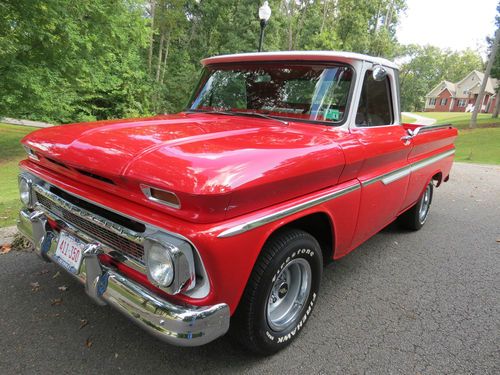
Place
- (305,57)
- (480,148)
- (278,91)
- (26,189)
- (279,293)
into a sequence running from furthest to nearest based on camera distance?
(480,148), (278,91), (305,57), (26,189), (279,293)

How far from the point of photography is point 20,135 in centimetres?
1424

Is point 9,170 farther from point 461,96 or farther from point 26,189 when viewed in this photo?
point 461,96

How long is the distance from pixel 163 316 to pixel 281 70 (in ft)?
7.03

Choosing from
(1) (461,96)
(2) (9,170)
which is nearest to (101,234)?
(2) (9,170)

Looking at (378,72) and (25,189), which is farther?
(378,72)

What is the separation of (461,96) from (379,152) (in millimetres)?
78996

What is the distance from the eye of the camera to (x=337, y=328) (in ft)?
8.46

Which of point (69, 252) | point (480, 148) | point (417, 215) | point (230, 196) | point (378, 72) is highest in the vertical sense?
point (378, 72)

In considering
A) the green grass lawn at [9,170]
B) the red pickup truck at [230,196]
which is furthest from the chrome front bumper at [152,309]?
the green grass lawn at [9,170]

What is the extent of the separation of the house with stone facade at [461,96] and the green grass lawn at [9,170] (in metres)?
68.5

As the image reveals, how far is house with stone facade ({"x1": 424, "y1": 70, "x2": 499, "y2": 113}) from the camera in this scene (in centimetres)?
6235

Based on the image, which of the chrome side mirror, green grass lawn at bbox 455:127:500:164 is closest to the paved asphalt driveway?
the chrome side mirror

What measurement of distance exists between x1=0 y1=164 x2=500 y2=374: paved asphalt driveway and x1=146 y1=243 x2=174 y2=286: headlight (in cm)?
74

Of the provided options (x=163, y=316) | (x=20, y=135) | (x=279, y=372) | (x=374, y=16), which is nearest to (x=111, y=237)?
(x=163, y=316)
